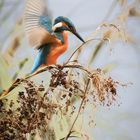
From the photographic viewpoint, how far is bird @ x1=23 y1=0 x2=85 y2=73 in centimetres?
121

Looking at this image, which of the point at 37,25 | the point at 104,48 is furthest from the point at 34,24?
the point at 104,48

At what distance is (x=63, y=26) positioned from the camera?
1.23 metres

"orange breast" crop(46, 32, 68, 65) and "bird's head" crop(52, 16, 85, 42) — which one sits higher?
"bird's head" crop(52, 16, 85, 42)

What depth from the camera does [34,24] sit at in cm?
121

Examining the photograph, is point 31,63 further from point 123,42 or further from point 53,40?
point 123,42

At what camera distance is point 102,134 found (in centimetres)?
117

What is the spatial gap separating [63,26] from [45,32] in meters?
0.06

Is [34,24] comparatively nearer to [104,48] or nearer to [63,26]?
[63,26]

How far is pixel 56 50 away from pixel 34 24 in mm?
101

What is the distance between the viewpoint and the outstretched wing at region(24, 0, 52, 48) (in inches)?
47.6

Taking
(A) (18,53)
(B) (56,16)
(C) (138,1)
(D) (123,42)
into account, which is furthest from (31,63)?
(C) (138,1)

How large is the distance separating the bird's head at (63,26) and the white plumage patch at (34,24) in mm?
35

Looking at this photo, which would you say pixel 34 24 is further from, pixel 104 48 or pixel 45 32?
pixel 104 48

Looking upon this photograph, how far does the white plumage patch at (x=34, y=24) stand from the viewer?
3.96ft
